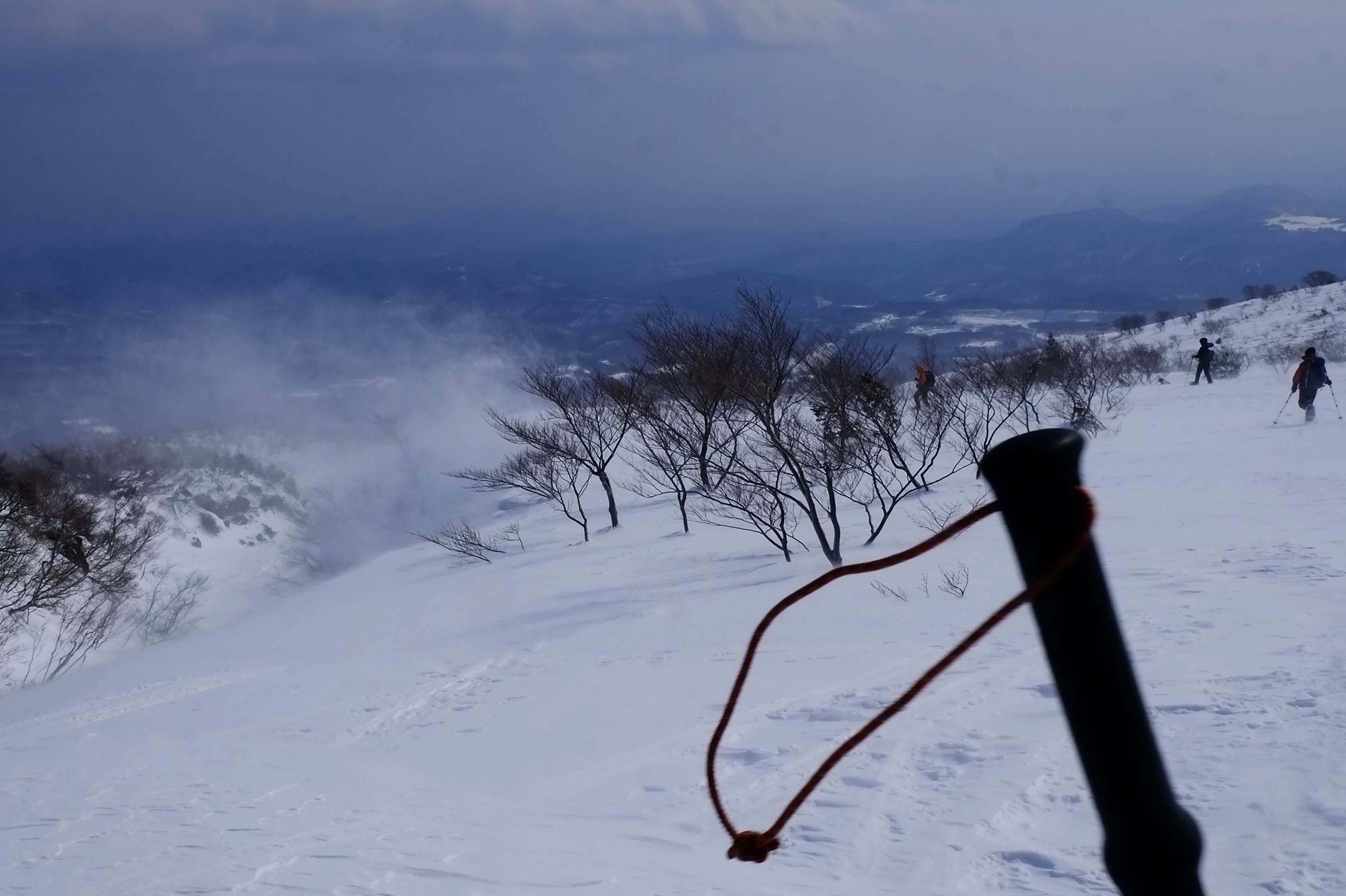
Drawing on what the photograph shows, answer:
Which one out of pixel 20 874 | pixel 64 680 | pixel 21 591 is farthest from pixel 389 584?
pixel 20 874

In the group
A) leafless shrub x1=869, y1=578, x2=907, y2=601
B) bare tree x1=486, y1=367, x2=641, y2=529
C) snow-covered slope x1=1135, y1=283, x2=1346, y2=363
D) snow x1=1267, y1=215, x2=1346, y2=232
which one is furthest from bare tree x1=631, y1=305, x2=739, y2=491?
snow x1=1267, y1=215, x2=1346, y2=232

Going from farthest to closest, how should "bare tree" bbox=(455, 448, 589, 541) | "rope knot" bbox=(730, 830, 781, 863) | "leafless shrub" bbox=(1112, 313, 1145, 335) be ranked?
"leafless shrub" bbox=(1112, 313, 1145, 335) < "bare tree" bbox=(455, 448, 589, 541) < "rope knot" bbox=(730, 830, 781, 863)

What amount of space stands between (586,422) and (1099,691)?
22.7 metres

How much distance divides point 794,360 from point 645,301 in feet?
309

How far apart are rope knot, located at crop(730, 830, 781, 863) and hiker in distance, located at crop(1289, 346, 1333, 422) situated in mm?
18261

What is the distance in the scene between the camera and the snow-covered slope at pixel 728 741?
4605 millimetres

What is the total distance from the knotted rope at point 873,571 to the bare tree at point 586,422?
20.7 m

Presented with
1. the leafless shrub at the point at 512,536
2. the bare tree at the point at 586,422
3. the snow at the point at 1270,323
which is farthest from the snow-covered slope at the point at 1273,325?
the leafless shrub at the point at 512,536

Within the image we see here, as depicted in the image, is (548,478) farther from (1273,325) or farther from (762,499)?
(1273,325)

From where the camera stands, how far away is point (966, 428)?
54.0 ft

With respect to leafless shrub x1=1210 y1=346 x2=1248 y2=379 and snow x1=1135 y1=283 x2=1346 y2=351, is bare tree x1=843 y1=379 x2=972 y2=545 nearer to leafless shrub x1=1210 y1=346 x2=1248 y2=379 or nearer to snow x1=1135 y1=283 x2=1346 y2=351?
leafless shrub x1=1210 y1=346 x2=1248 y2=379

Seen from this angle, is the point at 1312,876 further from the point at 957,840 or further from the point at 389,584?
the point at 389,584

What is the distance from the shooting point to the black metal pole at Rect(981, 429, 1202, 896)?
697 mm

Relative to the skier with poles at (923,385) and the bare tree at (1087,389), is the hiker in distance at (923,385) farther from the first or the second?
the bare tree at (1087,389)
